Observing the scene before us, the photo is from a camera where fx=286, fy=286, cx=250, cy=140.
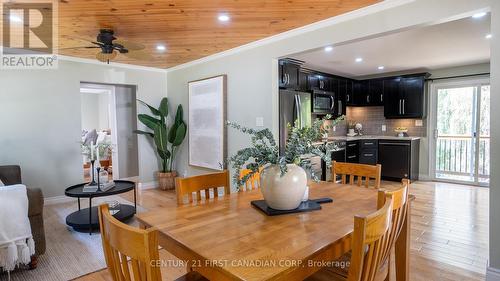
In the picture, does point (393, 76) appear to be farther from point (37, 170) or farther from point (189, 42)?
point (37, 170)

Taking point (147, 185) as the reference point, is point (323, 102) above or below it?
above

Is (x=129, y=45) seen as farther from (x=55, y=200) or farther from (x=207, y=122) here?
(x=55, y=200)

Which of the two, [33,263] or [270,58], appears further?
[270,58]

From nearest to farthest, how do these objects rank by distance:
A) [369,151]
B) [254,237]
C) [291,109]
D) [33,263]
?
1. [254,237]
2. [33,263]
3. [291,109]
4. [369,151]

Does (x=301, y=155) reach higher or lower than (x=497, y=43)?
lower

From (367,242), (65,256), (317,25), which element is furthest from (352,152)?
(367,242)

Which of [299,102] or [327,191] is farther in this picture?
[299,102]

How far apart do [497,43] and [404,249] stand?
161 cm

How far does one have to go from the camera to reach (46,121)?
4.44 meters

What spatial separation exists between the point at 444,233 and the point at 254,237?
3.02 meters

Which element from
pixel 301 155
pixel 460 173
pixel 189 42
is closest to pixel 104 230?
pixel 301 155

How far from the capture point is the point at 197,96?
16.1ft
